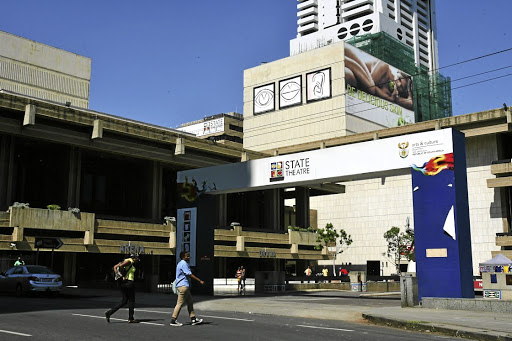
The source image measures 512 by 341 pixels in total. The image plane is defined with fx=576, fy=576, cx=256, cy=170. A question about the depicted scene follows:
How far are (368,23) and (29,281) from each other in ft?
463

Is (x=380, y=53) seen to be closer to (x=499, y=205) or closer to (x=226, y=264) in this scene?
(x=499, y=205)

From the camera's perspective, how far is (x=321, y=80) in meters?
119

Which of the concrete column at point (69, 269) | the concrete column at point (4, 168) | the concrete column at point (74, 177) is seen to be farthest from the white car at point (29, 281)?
the concrete column at point (74, 177)

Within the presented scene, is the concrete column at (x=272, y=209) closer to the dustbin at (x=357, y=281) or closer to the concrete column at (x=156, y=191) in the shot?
the concrete column at (x=156, y=191)

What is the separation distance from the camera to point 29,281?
83.0ft

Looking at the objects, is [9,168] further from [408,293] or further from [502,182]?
[502,182]

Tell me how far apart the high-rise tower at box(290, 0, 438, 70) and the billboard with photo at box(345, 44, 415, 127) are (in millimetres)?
28376

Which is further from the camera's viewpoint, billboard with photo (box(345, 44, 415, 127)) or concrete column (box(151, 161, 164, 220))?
billboard with photo (box(345, 44, 415, 127))

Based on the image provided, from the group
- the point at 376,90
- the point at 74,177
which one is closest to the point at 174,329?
the point at 74,177

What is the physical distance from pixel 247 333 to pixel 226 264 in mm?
48677

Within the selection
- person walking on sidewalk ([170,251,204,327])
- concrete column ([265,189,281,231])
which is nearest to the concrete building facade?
concrete column ([265,189,281,231])

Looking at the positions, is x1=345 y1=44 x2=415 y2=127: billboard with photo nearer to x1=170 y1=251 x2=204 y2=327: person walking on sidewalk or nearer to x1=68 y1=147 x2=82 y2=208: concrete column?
x1=68 y1=147 x2=82 y2=208: concrete column

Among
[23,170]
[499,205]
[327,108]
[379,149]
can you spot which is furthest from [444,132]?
[327,108]

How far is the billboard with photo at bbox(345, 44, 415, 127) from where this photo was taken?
11758 cm
